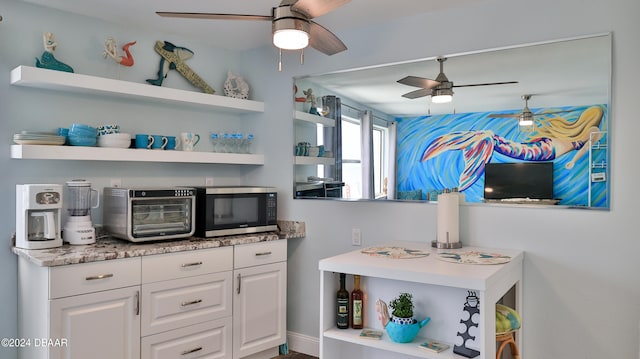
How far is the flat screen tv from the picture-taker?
2.64 m

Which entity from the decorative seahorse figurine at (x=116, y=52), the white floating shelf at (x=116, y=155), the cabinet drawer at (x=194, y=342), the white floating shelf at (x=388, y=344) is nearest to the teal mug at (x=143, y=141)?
the white floating shelf at (x=116, y=155)

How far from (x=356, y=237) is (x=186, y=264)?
1185 millimetres

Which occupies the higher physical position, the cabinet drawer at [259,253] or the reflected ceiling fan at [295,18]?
the reflected ceiling fan at [295,18]

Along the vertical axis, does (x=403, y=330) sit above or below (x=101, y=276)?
below

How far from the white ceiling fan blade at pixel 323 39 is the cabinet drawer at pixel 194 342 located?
182 cm

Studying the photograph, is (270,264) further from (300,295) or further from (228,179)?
(228,179)

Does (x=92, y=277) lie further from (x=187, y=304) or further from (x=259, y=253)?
(x=259, y=253)

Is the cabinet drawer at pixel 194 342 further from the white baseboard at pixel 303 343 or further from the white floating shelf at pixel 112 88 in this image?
the white floating shelf at pixel 112 88

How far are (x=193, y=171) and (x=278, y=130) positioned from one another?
2.44 feet

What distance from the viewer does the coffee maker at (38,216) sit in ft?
8.30

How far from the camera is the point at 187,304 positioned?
284 centimetres

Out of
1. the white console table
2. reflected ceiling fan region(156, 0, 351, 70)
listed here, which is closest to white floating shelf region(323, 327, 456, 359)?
the white console table

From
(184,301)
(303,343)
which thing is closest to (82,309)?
(184,301)

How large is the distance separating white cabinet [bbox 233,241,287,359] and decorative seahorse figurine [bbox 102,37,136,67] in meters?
1.46
